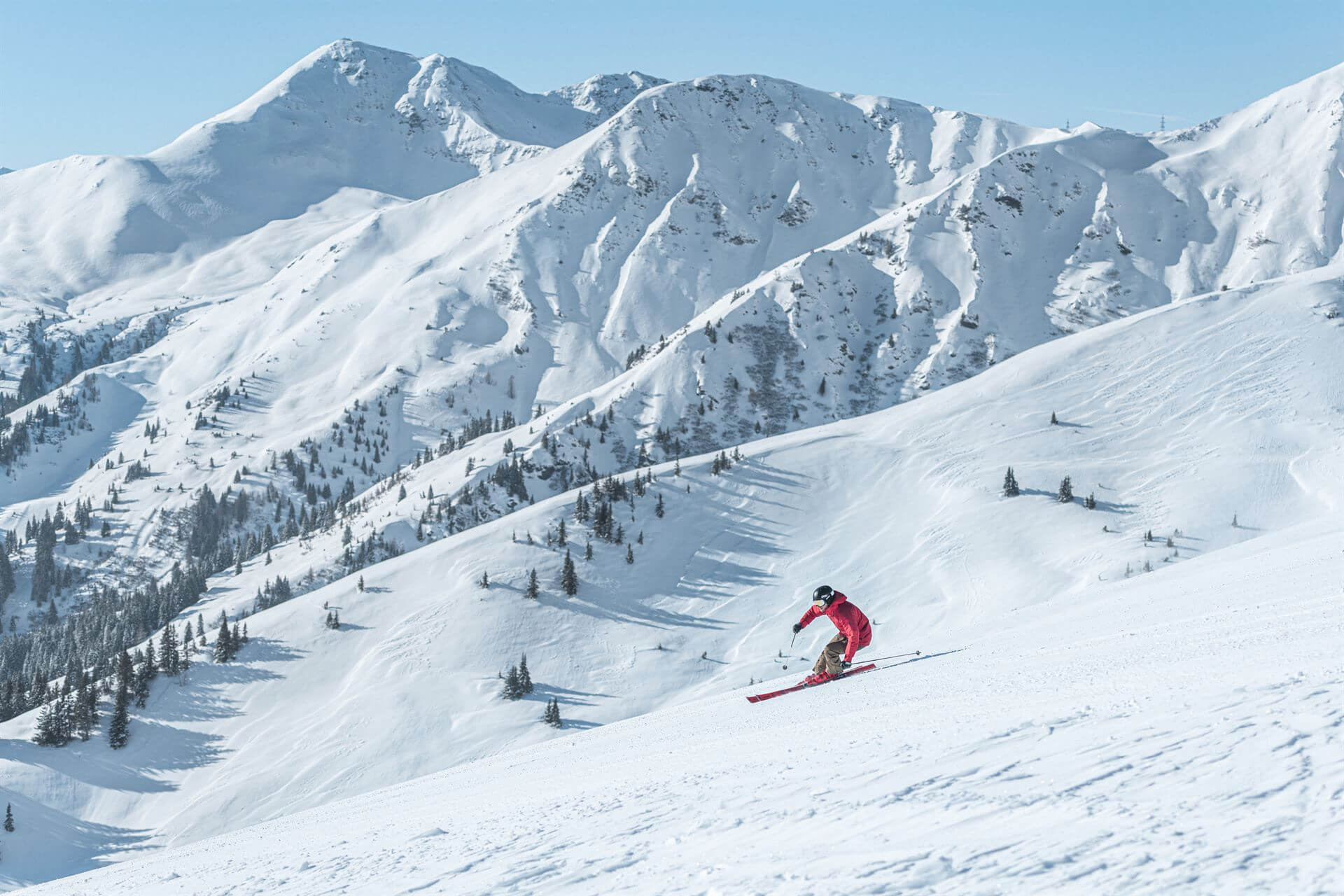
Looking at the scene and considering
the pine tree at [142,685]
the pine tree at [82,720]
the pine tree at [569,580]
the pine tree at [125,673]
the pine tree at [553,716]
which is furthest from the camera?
the pine tree at [569,580]

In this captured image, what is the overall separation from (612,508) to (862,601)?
1077 inches

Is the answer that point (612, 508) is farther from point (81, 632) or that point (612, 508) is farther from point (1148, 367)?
point (81, 632)

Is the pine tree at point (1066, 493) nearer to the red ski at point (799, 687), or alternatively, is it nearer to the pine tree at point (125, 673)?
the red ski at point (799, 687)

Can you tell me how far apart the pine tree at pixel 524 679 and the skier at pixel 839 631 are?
178ft

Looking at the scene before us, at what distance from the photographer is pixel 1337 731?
9.91 meters

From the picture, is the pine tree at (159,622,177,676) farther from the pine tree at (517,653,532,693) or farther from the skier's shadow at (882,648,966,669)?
the skier's shadow at (882,648,966,669)

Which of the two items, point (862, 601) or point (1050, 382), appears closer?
point (862, 601)

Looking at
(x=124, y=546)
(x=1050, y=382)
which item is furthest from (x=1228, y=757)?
(x=124, y=546)

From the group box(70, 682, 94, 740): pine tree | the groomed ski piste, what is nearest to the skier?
the groomed ski piste

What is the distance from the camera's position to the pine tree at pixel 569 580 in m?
89.2

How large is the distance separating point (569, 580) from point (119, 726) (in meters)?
36.8

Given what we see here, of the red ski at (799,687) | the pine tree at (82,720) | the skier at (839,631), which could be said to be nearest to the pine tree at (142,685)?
the pine tree at (82,720)

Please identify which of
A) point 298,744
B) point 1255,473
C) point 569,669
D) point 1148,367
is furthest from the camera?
point 1148,367

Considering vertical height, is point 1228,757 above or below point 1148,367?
below
